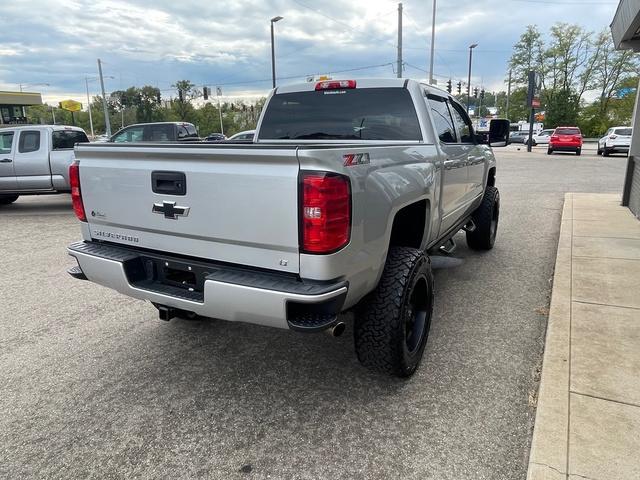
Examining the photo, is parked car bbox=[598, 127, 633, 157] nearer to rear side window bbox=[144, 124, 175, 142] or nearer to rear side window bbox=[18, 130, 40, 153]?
rear side window bbox=[144, 124, 175, 142]

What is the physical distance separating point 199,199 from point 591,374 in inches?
104

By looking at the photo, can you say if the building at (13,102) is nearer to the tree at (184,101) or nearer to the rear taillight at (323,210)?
the tree at (184,101)

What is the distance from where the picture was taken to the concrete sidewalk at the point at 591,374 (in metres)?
2.20

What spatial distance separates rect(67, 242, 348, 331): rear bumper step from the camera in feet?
7.29

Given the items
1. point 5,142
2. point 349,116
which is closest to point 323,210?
point 349,116

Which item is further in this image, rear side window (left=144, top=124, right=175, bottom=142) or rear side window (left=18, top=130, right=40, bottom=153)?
rear side window (left=144, top=124, right=175, bottom=142)

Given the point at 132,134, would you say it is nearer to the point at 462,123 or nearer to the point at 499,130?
the point at 462,123

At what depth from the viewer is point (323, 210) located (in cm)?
214

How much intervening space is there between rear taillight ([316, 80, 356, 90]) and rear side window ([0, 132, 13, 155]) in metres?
8.97

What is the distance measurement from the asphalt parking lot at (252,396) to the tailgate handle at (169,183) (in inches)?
51.4

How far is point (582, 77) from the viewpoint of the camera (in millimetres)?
57406

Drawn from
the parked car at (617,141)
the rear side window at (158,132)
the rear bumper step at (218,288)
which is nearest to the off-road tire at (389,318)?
the rear bumper step at (218,288)

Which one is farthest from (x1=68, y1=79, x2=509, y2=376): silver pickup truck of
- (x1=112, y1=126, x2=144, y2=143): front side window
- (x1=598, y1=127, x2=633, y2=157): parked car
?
(x1=598, y1=127, x2=633, y2=157): parked car

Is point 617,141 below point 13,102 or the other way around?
below
